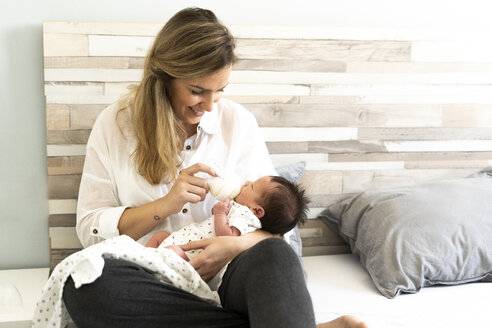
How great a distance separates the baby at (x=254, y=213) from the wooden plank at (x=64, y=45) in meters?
0.77

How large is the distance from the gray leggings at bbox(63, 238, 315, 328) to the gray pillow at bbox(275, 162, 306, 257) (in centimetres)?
68

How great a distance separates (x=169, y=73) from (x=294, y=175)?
0.72 metres

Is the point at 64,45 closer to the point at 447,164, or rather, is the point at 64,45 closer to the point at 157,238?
the point at 157,238

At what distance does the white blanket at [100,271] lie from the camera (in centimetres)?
141

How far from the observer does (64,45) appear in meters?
2.05

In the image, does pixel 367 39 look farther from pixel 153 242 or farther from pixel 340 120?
pixel 153 242

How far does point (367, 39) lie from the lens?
89.4 inches

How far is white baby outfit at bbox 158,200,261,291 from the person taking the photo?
1.68 meters

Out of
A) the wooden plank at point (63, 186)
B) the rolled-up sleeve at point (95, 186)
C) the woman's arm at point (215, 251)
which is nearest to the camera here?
the woman's arm at point (215, 251)

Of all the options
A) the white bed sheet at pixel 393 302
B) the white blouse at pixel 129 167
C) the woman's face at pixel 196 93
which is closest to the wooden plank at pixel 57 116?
the white blouse at pixel 129 167

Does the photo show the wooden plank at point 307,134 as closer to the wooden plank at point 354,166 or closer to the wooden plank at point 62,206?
the wooden plank at point 354,166

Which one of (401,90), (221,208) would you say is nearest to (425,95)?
(401,90)

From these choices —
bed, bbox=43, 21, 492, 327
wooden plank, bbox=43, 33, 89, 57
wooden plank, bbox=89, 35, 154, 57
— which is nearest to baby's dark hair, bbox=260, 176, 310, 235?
bed, bbox=43, 21, 492, 327

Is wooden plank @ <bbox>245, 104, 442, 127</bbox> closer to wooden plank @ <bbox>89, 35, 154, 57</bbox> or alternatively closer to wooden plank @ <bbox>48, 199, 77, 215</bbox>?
wooden plank @ <bbox>89, 35, 154, 57</bbox>
